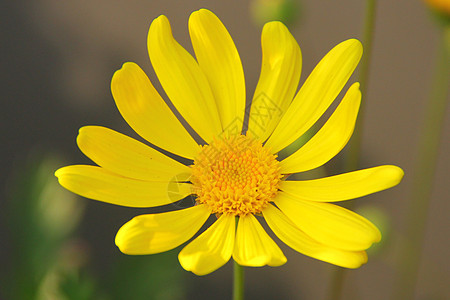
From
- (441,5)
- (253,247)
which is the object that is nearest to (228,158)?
(253,247)

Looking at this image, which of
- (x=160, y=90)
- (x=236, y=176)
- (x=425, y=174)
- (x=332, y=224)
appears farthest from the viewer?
(x=160, y=90)

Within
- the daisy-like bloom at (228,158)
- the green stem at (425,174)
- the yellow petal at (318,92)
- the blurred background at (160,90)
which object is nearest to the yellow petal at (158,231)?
the daisy-like bloom at (228,158)

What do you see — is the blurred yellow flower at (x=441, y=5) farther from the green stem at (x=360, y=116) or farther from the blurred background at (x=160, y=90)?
the blurred background at (x=160, y=90)

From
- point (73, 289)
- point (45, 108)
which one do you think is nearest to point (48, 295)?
point (73, 289)

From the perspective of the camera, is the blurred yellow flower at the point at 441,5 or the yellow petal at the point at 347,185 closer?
the yellow petal at the point at 347,185

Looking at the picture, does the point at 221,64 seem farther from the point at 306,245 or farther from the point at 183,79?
the point at 306,245

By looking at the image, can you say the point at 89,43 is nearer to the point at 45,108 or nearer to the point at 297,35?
the point at 45,108
